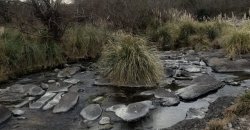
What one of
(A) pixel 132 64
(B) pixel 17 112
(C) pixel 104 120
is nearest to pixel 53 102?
(B) pixel 17 112

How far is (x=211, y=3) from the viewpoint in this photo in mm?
27562

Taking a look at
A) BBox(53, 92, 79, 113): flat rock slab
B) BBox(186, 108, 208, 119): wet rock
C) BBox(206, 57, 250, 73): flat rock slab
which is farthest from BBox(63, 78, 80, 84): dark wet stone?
BBox(206, 57, 250, 73): flat rock slab

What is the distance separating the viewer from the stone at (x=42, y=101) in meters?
7.89

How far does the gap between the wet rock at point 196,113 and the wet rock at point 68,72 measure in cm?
411

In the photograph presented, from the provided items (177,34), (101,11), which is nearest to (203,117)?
(177,34)

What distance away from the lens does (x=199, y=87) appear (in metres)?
8.50

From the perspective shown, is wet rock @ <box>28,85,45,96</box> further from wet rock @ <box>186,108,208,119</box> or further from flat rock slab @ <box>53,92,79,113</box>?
wet rock @ <box>186,108,208,119</box>

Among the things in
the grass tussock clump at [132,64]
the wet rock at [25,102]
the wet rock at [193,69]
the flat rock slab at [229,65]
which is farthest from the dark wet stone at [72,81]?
the flat rock slab at [229,65]

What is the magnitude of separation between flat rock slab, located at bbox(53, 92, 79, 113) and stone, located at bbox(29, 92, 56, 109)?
337 millimetres

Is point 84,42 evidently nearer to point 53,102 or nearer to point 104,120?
point 53,102

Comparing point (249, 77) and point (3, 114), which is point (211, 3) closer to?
point (249, 77)

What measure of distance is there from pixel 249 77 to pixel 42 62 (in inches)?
222

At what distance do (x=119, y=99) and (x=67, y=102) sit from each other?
1.11 m

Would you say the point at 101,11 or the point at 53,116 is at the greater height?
the point at 101,11
